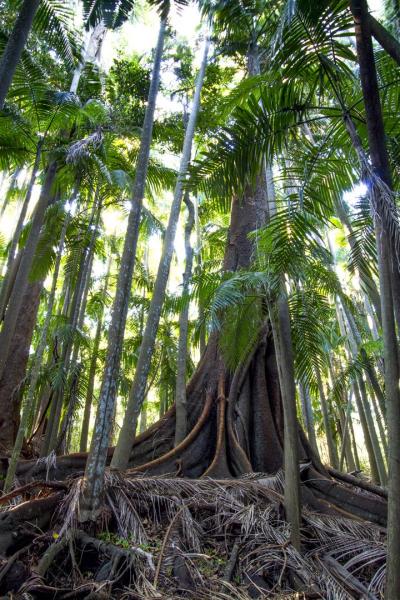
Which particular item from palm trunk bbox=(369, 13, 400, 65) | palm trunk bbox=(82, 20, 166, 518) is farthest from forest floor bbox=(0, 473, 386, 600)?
palm trunk bbox=(369, 13, 400, 65)

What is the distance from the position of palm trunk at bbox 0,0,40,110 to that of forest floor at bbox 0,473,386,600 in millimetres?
2934

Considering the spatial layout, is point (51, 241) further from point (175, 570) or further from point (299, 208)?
Answer: point (175, 570)

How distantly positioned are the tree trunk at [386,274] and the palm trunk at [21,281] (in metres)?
3.61

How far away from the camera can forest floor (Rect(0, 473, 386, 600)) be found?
244 centimetres

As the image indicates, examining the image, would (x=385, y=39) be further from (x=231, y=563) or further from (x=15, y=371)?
(x=15, y=371)

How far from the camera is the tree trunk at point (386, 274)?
6.40 ft

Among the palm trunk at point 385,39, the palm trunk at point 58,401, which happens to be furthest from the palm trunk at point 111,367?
the palm trunk at point 58,401

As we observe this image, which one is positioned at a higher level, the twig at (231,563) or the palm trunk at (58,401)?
the palm trunk at (58,401)

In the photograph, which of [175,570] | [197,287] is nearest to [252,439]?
[197,287]

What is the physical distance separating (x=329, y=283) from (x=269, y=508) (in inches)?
114

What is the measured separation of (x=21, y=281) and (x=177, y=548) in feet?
10.2

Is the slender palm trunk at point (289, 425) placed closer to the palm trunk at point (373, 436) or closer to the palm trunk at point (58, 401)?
the palm trunk at point (58, 401)

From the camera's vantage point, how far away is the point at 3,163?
6480mm

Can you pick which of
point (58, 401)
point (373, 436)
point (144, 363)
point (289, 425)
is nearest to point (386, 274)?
point (289, 425)
